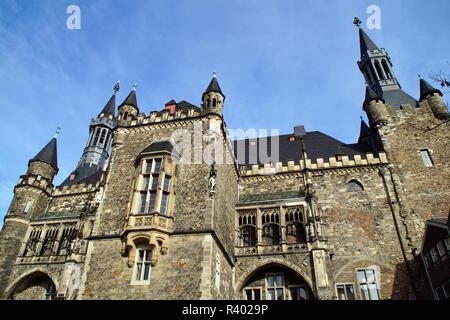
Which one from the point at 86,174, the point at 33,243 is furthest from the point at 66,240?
the point at 86,174

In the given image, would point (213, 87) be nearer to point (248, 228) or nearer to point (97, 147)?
point (248, 228)

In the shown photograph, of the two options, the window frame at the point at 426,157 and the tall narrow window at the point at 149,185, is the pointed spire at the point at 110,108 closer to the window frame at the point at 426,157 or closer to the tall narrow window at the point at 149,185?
the tall narrow window at the point at 149,185

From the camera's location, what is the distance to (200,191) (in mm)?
14016

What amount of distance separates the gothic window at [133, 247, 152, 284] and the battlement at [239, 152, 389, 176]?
31.6 feet

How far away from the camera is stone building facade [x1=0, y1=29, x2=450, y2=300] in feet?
Result: 42.2

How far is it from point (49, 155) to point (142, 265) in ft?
59.1

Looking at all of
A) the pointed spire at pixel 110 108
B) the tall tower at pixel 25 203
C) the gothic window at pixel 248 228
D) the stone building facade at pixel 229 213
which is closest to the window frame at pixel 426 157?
the stone building facade at pixel 229 213

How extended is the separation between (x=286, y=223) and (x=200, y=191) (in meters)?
6.04

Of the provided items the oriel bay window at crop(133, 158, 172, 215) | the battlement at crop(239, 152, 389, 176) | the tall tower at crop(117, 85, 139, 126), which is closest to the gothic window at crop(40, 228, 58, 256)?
the tall tower at crop(117, 85, 139, 126)

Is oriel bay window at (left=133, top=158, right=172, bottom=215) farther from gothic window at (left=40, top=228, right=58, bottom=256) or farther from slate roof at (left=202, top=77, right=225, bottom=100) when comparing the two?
gothic window at (left=40, top=228, right=58, bottom=256)
